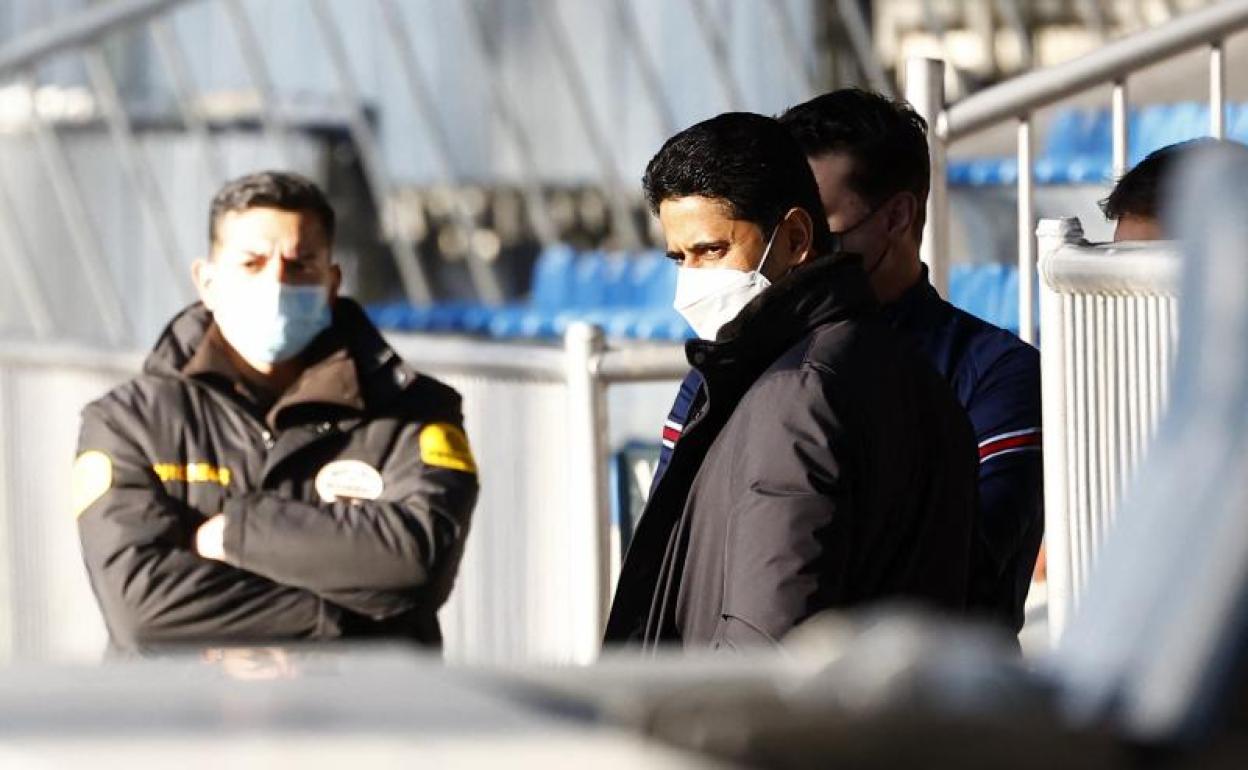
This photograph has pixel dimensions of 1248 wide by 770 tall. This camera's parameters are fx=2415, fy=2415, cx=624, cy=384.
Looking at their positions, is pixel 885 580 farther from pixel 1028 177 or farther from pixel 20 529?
pixel 20 529

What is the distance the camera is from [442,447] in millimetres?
4188

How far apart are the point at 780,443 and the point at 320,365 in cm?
158

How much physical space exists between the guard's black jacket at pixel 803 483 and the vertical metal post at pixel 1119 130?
5.51 ft

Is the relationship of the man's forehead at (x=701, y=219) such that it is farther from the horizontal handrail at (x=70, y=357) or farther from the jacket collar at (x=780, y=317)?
the horizontal handrail at (x=70, y=357)

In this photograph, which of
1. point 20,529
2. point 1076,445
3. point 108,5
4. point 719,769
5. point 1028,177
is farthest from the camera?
point 108,5

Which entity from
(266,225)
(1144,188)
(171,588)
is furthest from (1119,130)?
(171,588)

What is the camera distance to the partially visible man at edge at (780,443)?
277cm

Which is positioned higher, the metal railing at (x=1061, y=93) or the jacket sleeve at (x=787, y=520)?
the metal railing at (x=1061, y=93)

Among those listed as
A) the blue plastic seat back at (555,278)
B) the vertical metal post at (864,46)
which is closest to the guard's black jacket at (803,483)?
the vertical metal post at (864,46)

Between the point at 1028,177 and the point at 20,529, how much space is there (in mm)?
3316

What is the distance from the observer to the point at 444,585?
4.15m

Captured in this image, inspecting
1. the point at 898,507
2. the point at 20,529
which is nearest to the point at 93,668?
the point at 898,507

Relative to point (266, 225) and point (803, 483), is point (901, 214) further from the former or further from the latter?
point (266, 225)

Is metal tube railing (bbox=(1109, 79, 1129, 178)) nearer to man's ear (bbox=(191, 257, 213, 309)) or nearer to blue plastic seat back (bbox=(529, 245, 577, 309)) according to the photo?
man's ear (bbox=(191, 257, 213, 309))
